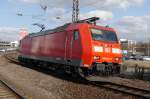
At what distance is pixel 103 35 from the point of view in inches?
731

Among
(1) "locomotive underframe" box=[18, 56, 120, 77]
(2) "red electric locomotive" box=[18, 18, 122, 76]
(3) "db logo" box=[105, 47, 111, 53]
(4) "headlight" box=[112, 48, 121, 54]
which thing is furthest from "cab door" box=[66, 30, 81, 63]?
(4) "headlight" box=[112, 48, 121, 54]

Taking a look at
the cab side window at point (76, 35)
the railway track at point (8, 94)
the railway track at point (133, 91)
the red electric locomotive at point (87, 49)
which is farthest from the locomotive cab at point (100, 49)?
the railway track at point (8, 94)

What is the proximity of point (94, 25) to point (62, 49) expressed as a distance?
292cm

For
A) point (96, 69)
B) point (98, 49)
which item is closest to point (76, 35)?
point (98, 49)

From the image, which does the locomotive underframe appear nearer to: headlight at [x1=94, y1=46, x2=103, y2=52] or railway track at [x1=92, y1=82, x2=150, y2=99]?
railway track at [x1=92, y1=82, x2=150, y2=99]

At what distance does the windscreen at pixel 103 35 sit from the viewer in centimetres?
1815

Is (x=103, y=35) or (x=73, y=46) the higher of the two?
(x=103, y=35)

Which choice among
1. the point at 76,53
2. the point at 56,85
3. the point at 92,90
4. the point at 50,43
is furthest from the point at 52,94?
the point at 50,43

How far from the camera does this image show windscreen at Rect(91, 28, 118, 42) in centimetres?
1815

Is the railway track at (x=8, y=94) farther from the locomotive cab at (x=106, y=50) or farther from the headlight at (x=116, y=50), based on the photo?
the headlight at (x=116, y=50)

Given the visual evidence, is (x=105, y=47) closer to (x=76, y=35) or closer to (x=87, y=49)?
(x=87, y=49)

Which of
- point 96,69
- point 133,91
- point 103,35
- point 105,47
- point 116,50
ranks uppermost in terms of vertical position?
point 103,35

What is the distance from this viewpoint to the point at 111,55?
18297 mm

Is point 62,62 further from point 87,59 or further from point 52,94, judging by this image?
point 52,94
